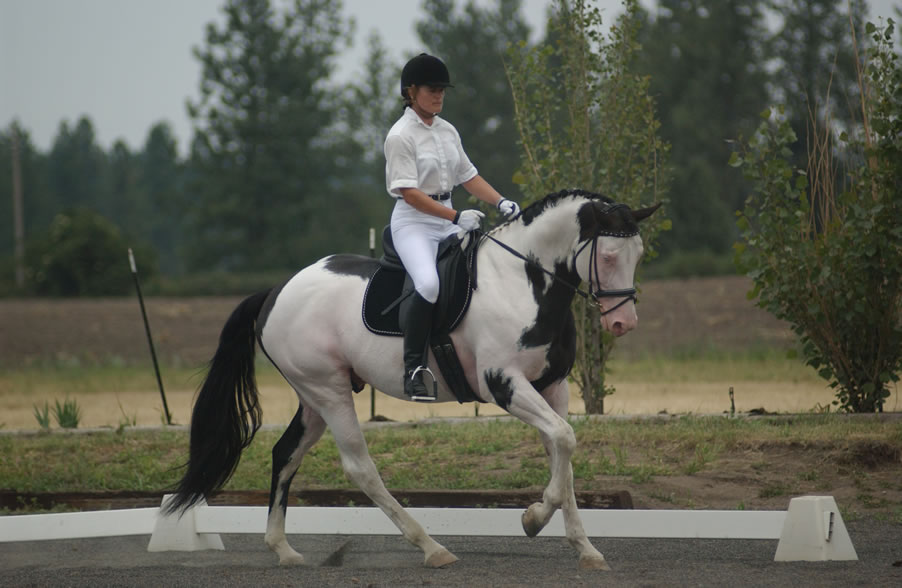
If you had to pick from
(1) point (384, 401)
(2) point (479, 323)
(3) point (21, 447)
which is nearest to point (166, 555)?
(2) point (479, 323)

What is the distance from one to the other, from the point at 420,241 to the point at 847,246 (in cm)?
500

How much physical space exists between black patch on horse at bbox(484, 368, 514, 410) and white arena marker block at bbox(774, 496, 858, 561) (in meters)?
1.53

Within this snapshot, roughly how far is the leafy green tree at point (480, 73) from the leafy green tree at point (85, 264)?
17791mm

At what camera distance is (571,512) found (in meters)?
5.52

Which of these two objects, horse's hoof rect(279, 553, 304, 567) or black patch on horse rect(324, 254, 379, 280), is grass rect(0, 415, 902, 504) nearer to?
horse's hoof rect(279, 553, 304, 567)

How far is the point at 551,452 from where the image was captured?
18.1 ft

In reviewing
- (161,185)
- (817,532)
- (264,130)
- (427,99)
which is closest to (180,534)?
(427,99)

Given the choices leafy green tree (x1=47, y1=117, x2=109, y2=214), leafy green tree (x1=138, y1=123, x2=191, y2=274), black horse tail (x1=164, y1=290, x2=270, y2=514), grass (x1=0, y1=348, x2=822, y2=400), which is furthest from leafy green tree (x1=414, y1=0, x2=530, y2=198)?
leafy green tree (x1=47, y1=117, x2=109, y2=214)

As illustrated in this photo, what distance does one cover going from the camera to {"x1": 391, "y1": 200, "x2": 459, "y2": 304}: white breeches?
18.6ft

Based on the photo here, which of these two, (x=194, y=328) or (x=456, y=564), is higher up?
(x=456, y=564)

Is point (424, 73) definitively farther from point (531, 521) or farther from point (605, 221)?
point (531, 521)

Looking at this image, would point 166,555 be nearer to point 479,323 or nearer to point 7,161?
point 479,323

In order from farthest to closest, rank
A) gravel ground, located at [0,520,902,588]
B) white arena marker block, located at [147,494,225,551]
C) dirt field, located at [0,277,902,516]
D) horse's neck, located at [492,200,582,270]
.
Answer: dirt field, located at [0,277,902,516] < white arena marker block, located at [147,494,225,551] < horse's neck, located at [492,200,582,270] < gravel ground, located at [0,520,902,588]

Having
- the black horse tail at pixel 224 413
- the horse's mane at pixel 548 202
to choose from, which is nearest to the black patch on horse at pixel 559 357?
the horse's mane at pixel 548 202
